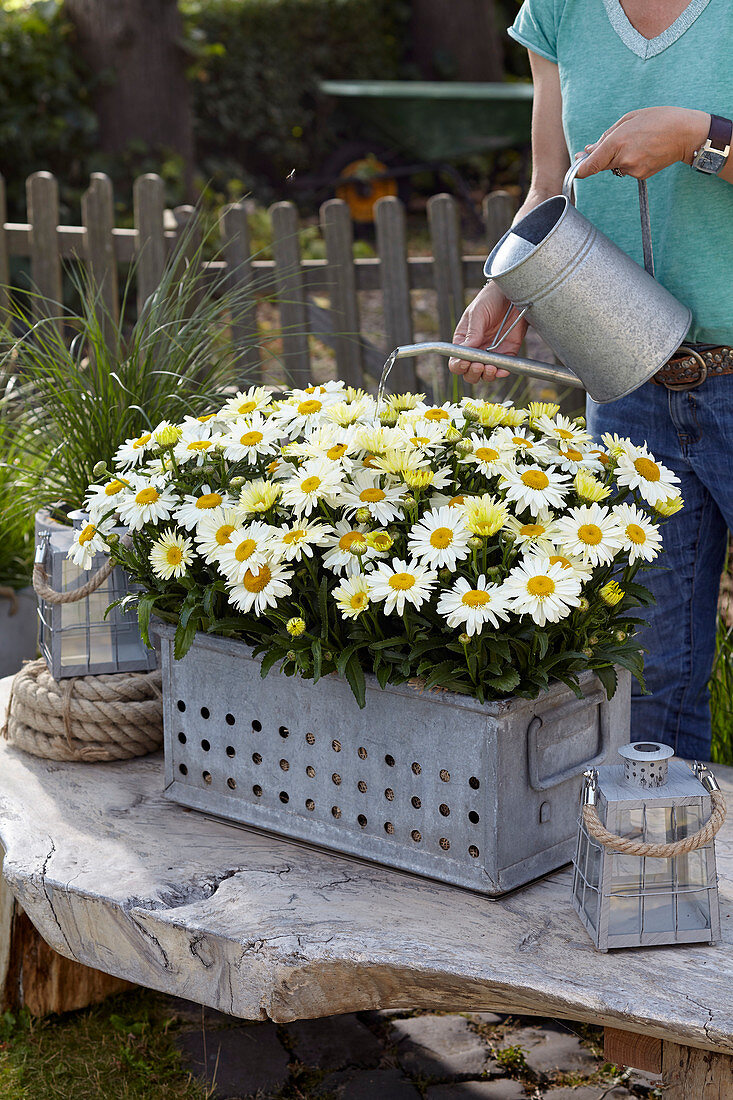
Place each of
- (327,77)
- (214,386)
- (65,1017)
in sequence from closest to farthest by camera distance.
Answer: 1. (65,1017)
2. (214,386)
3. (327,77)

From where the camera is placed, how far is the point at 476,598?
1180mm

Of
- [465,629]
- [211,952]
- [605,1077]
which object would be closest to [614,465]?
[465,629]

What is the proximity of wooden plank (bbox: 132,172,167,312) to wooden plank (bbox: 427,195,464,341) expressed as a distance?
0.95 m

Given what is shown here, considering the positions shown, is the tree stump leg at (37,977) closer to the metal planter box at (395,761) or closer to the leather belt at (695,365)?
the metal planter box at (395,761)

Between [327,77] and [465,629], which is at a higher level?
[327,77]

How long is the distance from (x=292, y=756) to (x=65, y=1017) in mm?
969

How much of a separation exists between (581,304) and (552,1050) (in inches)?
50.6

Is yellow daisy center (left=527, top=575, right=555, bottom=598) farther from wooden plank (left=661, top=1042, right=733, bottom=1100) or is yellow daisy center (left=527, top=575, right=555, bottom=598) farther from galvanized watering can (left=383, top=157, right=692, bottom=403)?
wooden plank (left=661, top=1042, right=733, bottom=1100)

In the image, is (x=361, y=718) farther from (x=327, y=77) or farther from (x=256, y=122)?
(x=327, y=77)

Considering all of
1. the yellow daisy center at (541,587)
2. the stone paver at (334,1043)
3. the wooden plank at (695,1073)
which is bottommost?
the stone paver at (334,1043)

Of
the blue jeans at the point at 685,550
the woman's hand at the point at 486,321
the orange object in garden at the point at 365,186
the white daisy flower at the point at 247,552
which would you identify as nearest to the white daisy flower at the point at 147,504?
the white daisy flower at the point at 247,552

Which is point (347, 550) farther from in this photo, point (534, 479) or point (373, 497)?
point (534, 479)

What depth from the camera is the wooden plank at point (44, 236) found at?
4152mm

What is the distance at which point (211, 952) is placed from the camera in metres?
1.28
